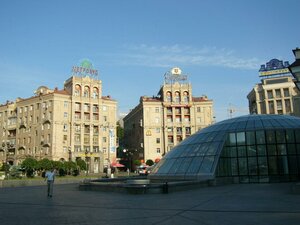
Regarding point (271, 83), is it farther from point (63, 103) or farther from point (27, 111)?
point (27, 111)

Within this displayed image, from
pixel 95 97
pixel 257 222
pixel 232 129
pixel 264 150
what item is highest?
pixel 95 97

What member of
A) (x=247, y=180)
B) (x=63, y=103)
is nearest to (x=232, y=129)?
(x=247, y=180)

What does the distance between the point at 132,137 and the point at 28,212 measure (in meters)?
96.6

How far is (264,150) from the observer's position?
2872cm

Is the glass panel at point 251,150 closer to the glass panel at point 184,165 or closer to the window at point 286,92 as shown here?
the glass panel at point 184,165

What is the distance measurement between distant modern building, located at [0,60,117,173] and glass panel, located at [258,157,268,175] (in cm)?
5579

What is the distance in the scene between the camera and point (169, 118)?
9594 centimetres

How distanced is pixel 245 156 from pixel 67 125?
200 feet

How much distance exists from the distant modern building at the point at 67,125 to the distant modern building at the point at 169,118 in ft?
35.8

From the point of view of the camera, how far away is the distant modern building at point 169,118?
3686 inches

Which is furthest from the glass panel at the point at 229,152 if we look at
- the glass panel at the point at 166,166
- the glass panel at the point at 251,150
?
the glass panel at the point at 166,166

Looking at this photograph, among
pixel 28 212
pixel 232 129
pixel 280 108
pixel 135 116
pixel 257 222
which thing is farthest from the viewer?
pixel 135 116

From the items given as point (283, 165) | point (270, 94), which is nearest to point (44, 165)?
point (283, 165)

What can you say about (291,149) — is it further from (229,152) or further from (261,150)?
(229,152)
